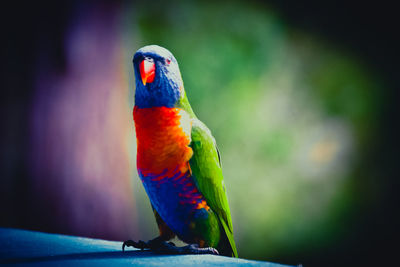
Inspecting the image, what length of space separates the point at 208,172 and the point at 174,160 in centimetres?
18

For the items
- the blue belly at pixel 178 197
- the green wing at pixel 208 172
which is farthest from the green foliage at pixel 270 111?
the blue belly at pixel 178 197

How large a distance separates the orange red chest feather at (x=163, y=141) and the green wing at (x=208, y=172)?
4 cm

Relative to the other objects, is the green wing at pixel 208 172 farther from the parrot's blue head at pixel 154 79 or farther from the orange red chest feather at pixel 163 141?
the parrot's blue head at pixel 154 79

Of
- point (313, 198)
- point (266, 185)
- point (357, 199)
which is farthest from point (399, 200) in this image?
point (266, 185)

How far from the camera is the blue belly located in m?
1.38

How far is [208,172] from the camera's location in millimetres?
1441

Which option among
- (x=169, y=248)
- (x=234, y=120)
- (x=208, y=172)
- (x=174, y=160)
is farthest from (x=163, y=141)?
(x=234, y=120)

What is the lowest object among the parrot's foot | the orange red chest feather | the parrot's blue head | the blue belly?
the parrot's foot

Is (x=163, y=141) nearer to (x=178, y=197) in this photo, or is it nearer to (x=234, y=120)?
(x=178, y=197)

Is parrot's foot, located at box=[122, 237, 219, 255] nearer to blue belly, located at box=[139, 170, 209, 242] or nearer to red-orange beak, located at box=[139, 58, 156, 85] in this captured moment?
blue belly, located at box=[139, 170, 209, 242]

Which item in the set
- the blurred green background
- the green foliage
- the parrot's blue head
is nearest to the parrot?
the parrot's blue head

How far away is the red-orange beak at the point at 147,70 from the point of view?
4.55 feet

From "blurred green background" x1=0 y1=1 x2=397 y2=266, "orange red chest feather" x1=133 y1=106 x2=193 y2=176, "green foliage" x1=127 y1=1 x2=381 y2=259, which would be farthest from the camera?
"green foliage" x1=127 y1=1 x2=381 y2=259

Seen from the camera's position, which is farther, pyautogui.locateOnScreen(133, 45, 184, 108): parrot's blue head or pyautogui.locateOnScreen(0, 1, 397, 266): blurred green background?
pyautogui.locateOnScreen(0, 1, 397, 266): blurred green background
